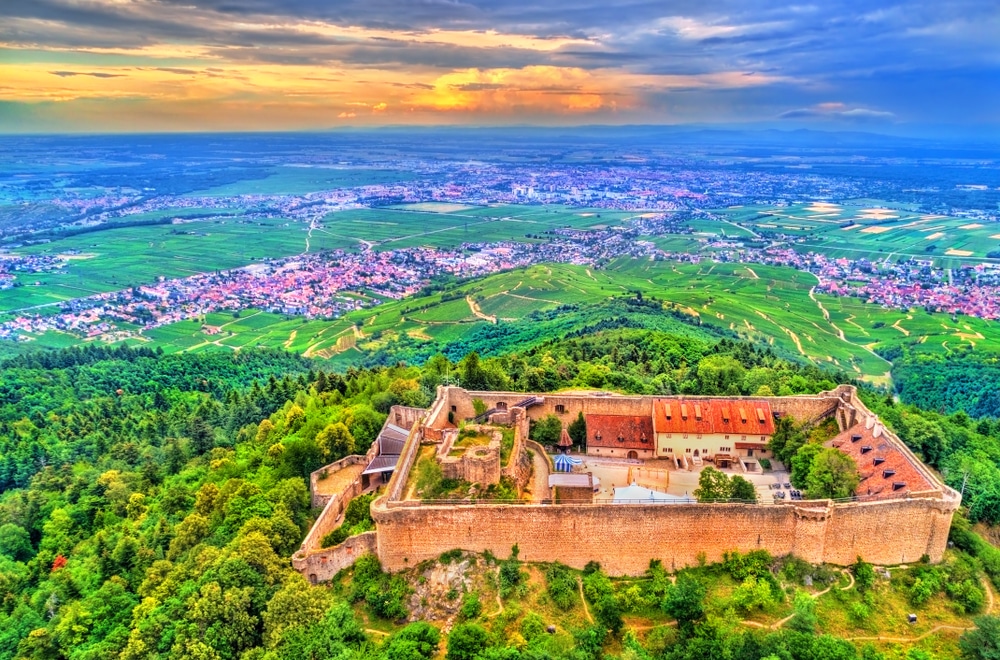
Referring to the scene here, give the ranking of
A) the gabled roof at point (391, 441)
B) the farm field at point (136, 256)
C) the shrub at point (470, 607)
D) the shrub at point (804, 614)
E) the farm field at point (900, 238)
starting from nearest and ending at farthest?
the shrub at point (804, 614) < the shrub at point (470, 607) < the gabled roof at point (391, 441) < the farm field at point (136, 256) < the farm field at point (900, 238)

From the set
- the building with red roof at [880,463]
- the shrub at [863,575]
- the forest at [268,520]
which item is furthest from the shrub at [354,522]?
the building with red roof at [880,463]

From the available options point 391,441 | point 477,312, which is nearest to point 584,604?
point 391,441

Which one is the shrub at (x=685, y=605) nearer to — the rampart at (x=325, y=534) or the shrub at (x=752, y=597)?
the shrub at (x=752, y=597)

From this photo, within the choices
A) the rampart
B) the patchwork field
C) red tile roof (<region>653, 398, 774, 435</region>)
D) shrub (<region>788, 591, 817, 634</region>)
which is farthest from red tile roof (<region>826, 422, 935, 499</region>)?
the patchwork field

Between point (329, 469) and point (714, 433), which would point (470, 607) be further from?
point (714, 433)

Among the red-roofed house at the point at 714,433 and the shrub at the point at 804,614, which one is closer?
the shrub at the point at 804,614
